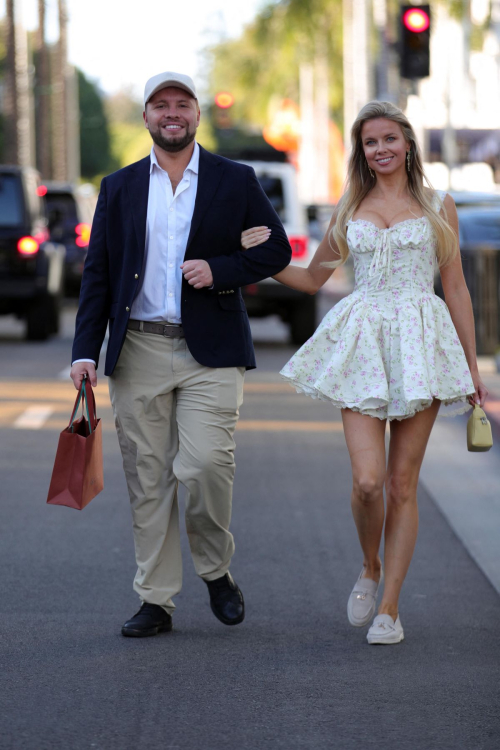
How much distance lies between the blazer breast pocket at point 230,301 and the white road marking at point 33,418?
6033 mm

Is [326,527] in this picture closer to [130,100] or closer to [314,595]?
[314,595]

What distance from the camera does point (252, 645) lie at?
5398 millimetres

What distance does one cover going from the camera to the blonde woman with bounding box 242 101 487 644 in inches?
211

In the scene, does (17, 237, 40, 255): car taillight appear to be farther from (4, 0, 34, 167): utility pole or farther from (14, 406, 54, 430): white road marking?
(4, 0, 34, 167): utility pole

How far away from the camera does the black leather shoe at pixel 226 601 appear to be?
5582mm

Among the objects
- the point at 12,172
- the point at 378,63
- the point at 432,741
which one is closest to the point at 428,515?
the point at 432,741

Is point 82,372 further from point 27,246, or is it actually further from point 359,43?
point 359,43

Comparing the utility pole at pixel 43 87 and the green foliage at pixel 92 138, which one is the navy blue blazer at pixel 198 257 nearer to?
the utility pole at pixel 43 87

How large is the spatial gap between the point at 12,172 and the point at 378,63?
13.6 meters

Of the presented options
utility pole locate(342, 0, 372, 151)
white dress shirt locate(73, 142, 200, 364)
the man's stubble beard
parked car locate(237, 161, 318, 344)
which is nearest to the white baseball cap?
the man's stubble beard

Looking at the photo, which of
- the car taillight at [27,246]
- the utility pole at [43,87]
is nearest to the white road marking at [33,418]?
the car taillight at [27,246]

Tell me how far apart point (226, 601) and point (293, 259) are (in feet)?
39.2

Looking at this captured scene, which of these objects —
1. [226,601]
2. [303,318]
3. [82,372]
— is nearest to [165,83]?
[82,372]

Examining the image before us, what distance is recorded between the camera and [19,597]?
6082 mm
